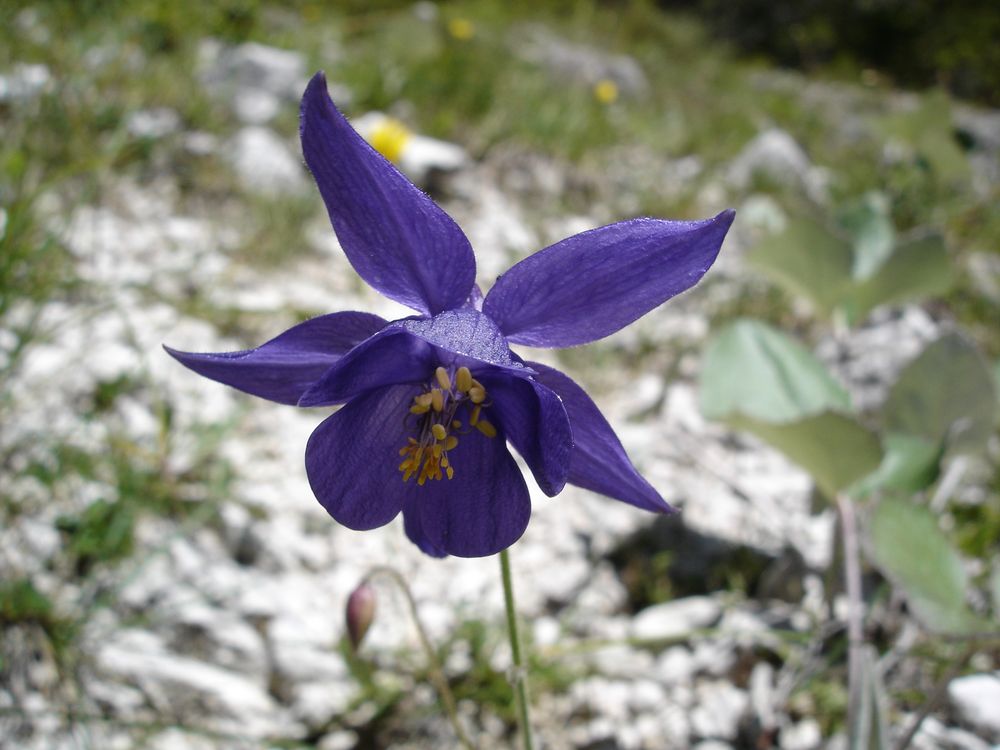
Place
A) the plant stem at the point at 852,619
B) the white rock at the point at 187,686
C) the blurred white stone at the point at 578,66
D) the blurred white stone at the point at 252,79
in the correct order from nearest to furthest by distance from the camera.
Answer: the plant stem at the point at 852,619
the white rock at the point at 187,686
the blurred white stone at the point at 252,79
the blurred white stone at the point at 578,66

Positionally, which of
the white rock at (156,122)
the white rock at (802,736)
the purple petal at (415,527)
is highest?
the white rock at (156,122)

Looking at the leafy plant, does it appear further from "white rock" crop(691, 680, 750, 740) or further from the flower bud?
the flower bud

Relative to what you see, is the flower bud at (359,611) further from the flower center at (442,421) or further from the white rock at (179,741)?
the white rock at (179,741)

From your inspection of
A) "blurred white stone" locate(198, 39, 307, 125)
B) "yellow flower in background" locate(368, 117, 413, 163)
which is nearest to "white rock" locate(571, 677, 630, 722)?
"yellow flower in background" locate(368, 117, 413, 163)

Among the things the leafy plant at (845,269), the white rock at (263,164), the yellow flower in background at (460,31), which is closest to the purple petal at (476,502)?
the leafy plant at (845,269)

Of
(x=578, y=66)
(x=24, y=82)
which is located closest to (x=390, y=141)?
(x=24, y=82)
